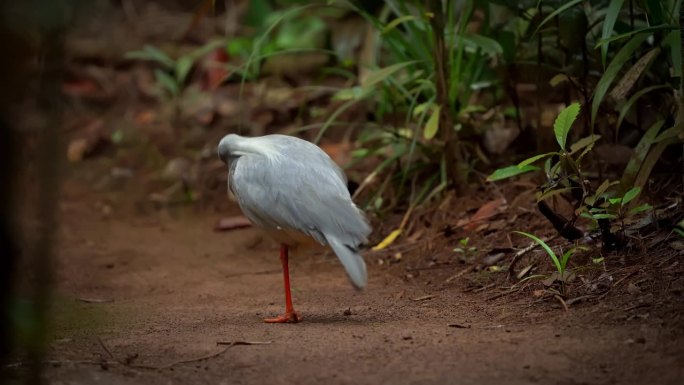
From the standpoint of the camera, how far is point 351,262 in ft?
10.2

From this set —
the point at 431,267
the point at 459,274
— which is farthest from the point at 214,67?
the point at 459,274

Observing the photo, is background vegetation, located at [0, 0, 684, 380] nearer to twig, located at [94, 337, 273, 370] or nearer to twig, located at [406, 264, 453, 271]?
twig, located at [406, 264, 453, 271]

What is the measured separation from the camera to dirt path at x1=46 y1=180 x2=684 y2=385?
2.50 m

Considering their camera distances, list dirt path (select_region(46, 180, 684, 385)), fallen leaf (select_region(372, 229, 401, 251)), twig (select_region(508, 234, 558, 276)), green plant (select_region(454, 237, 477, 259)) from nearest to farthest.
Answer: dirt path (select_region(46, 180, 684, 385)) < twig (select_region(508, 234, 558, 276)) < green plant (select_region(454, 237, 477, 259)) < fallen leaf (select_region(372, 229, 401, 251))

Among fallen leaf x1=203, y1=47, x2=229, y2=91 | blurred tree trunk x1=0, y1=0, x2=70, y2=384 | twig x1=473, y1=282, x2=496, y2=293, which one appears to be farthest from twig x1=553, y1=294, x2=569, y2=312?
fallen leaf x1=203, y1=47, x2=229, y2=91

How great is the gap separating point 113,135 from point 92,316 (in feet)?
14.8

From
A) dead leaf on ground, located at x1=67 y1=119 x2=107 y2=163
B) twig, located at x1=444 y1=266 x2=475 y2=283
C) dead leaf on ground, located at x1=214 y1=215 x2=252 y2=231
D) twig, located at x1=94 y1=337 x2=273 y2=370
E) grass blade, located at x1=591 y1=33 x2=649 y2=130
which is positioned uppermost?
grass blade, located at x1=591 y1=33 x2=649 y2=130

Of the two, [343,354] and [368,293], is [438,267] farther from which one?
[343,354]

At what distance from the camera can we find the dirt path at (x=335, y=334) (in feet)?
8.19

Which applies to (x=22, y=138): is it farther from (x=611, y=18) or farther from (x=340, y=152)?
(x=340, y=152)

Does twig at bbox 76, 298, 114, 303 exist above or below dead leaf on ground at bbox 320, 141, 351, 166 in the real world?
below

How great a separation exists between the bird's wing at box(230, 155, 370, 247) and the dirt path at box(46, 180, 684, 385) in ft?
1.21

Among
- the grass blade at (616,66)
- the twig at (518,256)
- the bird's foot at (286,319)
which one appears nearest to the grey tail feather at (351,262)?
the bird's foot at (286,319)

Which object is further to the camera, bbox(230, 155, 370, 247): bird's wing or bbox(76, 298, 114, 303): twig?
bbox(76, 298, 114, 303): twig
